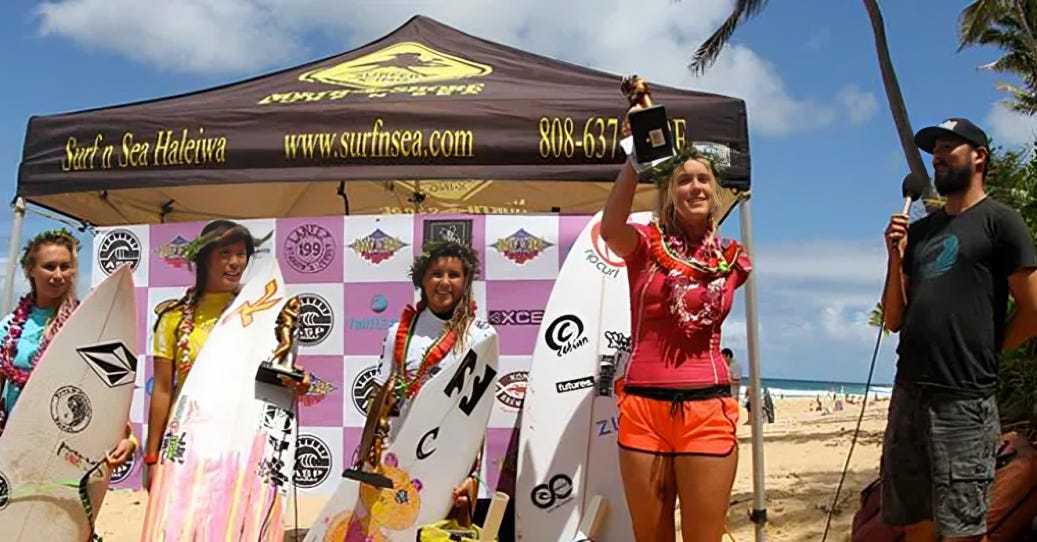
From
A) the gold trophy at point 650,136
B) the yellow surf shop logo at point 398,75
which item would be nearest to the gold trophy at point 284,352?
the yellow surf shop logo at point 398,75

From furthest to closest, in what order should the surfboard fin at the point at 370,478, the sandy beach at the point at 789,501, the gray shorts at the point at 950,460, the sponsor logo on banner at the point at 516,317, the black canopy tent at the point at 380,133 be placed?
the sandy beach at the point at 789,501 → the sponsor logo on banner at the point at 516,317 → the black canopy tent at the point at 380,133 → the surfboard fin at the point at 370,478 → the gray shorts at the point at 950,460

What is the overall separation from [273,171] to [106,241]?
3.39ft

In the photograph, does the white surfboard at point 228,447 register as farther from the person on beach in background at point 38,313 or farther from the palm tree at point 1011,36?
the palm tree at point 1011,36

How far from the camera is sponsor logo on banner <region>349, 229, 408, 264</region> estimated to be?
444 cm

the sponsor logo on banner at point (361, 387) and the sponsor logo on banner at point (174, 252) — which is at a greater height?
the sponsor logo on banner at point (174, 252)

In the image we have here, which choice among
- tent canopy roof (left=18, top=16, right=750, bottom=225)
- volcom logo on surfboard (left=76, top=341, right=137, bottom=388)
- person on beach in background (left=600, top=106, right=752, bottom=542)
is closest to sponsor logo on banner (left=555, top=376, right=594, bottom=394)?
tent canopy roof (left=18, top=16, right=750, bottom=225)

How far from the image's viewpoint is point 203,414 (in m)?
3.39

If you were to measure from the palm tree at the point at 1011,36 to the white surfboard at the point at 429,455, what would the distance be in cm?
1246

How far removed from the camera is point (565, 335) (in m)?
3.84

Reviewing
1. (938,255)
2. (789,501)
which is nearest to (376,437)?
(938,255)

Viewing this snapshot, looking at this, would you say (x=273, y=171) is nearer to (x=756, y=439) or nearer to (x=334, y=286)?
(x=334, y=286)

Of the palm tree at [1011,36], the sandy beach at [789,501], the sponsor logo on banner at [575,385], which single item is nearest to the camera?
the sponsor logo on banner at [575,385]

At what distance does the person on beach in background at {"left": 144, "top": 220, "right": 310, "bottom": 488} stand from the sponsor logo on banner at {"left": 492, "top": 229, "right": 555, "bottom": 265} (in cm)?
127

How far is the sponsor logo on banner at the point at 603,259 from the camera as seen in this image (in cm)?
393
